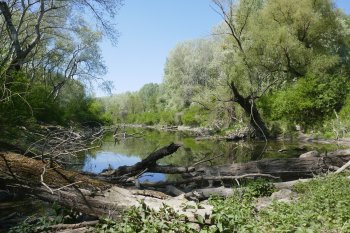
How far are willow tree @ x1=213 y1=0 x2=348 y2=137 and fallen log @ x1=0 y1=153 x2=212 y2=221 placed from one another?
20.5 meters

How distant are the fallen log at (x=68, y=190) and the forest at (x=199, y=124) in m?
0.02

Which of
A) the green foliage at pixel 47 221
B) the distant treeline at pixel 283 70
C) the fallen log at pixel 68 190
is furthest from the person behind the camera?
the distant treeline at pixel 283 70

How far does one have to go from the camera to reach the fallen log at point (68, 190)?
6289mm

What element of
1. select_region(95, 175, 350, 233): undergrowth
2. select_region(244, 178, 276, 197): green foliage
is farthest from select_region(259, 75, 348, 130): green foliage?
select_region(95, 175, 350, 233): undergrowth

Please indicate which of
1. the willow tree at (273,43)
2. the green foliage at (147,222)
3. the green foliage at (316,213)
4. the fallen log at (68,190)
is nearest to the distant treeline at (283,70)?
the willow tree at (273,43)

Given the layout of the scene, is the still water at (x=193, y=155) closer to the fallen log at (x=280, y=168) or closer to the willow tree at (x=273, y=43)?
the fallen log at (x=280, y=168)

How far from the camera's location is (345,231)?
514cm

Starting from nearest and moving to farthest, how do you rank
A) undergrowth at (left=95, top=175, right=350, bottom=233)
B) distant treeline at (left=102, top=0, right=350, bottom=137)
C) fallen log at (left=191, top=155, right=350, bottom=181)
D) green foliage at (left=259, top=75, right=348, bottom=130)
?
1. undergrowth at (left=95, top=175, right=350, bottom=233)
2. fallen log at (left=191, top=155, right=350, bottom=181)
3. green foliage at (left=259, top=75, right=348, bottom=130)
4. distant treeline at (left=102, top=0, right=350, bottom=137)

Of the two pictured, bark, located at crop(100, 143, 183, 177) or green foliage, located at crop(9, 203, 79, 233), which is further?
bark, located at crop(100, 143, 183, 177)

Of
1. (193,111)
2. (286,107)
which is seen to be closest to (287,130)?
(286,107)

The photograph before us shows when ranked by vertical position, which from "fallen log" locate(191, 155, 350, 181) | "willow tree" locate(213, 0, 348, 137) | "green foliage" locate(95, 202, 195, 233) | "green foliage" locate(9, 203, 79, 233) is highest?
"willow tree" locate(213, 0, 348, 137)

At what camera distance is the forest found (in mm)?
6227

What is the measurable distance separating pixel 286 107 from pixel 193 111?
21556 mm

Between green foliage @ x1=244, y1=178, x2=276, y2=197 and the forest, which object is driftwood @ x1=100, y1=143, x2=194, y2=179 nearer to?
the forest
